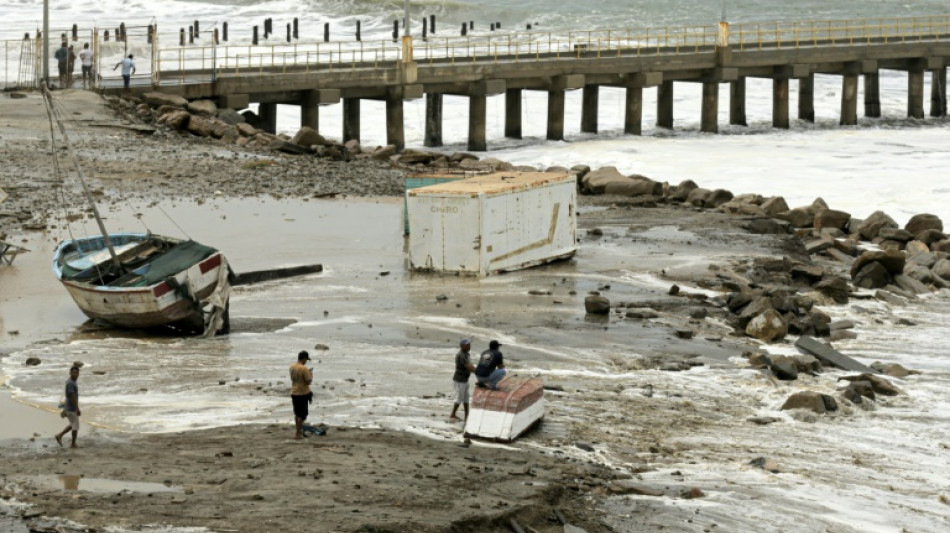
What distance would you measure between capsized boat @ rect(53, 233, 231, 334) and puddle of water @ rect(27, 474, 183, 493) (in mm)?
6857

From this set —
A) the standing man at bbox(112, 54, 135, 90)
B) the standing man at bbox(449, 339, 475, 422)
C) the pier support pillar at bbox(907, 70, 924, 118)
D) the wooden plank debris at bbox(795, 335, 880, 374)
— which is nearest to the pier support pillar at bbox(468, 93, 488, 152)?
the standing man at bbox(112, 54, 135, 90)

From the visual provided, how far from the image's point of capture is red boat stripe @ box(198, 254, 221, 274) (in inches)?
842

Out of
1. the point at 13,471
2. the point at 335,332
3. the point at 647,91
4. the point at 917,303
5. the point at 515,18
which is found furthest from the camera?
the point at 515,18

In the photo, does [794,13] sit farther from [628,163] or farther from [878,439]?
[878,439]

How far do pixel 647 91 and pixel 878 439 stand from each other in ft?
166

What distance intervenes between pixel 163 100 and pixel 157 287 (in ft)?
72.7

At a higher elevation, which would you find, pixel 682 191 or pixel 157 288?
pixel 682 191

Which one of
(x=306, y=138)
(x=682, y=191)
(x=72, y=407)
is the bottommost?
(x=72, y=407)

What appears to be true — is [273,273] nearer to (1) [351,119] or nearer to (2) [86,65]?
(2) [86,65]

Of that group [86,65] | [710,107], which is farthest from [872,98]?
[86,65]

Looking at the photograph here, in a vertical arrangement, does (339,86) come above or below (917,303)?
above

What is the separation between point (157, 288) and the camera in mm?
20750

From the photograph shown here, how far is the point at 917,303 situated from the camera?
25.9 metres

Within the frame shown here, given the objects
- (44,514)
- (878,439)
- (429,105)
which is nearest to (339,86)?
(429,105)
